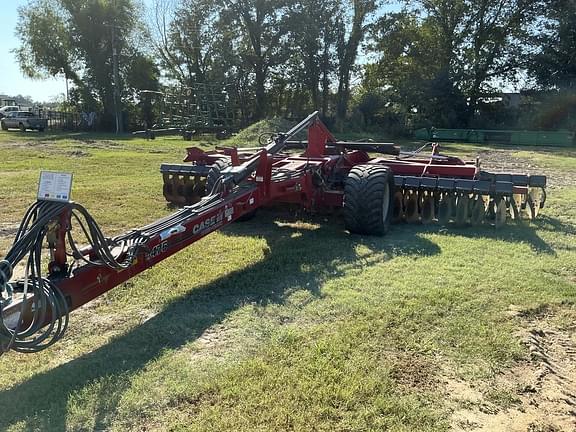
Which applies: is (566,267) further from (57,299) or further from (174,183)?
(174,183)

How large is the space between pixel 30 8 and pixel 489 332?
41.3 metres

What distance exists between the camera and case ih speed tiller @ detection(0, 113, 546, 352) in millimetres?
3023

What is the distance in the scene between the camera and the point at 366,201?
20.1 feet

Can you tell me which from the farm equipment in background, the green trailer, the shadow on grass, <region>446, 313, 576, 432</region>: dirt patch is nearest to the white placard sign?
the shadow on grass

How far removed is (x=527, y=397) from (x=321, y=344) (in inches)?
48.2

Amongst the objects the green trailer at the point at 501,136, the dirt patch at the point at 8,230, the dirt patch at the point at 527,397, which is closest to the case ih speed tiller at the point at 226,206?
the dirt patch at the point at 8,230

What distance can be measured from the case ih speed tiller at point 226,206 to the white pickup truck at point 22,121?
29017mm

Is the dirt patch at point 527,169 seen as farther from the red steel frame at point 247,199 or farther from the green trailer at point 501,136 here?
the green trailer at point 501,136

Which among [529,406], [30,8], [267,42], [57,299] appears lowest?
[529,406]

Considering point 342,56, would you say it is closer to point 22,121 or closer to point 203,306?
point 22,121

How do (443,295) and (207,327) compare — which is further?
(443,295)

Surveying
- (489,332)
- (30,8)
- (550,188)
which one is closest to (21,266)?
(489,332)

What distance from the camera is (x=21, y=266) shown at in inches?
209

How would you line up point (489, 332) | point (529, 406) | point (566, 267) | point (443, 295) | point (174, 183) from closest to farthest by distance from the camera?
→ point (529, 406) < point (489, 332) < point (443, 295) < point (566, 267) < point (174, 183)
